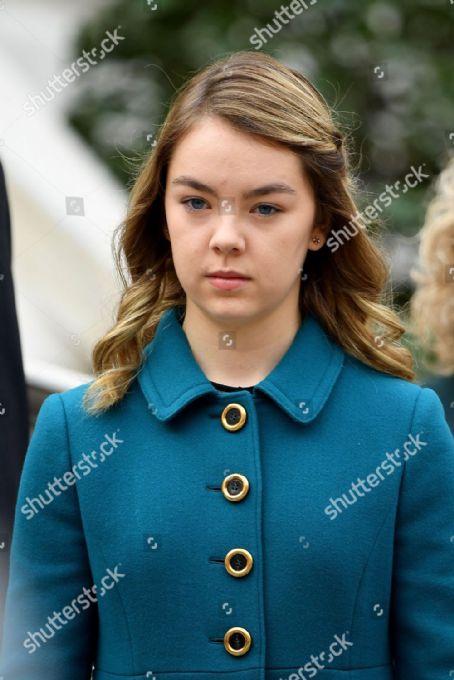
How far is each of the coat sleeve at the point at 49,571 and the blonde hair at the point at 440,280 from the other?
1.38 metres

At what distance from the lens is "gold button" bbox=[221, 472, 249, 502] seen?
2.35 m

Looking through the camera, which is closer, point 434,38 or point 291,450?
point 291,450

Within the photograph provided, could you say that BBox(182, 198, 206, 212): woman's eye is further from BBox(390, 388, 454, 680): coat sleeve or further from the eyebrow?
BBox(390, 388, 454, 680): coat sleeve

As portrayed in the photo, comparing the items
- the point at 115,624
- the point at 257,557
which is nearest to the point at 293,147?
the point at 257,557

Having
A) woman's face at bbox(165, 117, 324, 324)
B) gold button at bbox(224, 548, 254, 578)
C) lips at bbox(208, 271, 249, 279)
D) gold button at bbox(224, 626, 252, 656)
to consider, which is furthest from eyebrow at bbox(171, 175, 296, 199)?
gold button at bbox(224, 626, 252, 656)

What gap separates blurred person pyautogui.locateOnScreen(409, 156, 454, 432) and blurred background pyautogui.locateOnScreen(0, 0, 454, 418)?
1.49m

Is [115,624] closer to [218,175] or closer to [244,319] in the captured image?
[244,319]

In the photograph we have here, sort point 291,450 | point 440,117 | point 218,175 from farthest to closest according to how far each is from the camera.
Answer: point 440,117 → point 291,450 → point 218,175

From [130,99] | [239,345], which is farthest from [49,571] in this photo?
[130,99]

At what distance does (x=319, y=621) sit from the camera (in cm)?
233

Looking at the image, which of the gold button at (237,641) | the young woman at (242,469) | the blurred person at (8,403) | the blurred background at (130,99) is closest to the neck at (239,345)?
the young woman at (242,469)

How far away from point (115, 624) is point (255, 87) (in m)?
0.92

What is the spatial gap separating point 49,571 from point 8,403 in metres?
0.65

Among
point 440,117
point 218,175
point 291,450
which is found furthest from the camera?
point 440,117
